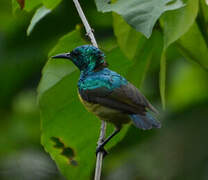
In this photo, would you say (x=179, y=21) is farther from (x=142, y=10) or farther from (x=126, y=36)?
(x=126, y=36)

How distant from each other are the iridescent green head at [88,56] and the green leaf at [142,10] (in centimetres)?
43

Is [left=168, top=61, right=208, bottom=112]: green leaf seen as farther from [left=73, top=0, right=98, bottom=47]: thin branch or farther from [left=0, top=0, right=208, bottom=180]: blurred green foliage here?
[left=73, top=0, right=98, bottom=47]: thin branch

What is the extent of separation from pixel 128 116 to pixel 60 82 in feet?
1.42

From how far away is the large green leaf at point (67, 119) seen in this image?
2.48 metres

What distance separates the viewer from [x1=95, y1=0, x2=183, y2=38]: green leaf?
1965 millimetres

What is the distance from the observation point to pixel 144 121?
2223 millimetres

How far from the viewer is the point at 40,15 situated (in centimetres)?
263

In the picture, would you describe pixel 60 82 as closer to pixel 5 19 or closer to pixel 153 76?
pixel 153 76

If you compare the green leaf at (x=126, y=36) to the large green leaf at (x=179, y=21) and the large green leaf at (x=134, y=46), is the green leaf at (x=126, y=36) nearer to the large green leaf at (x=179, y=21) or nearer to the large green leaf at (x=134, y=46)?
the large green leaf at (x=134, y=46)

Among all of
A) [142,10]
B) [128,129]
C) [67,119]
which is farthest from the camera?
[128,129]

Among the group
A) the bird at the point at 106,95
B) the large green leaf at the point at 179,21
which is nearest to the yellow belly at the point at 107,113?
the bird at the point at 106,95

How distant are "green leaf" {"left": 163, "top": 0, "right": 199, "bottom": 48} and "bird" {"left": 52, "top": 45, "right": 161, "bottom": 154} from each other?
27 centimetres

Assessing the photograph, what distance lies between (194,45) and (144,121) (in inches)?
16.1

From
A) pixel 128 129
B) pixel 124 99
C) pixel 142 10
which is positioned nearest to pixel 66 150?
pixel 124 99
